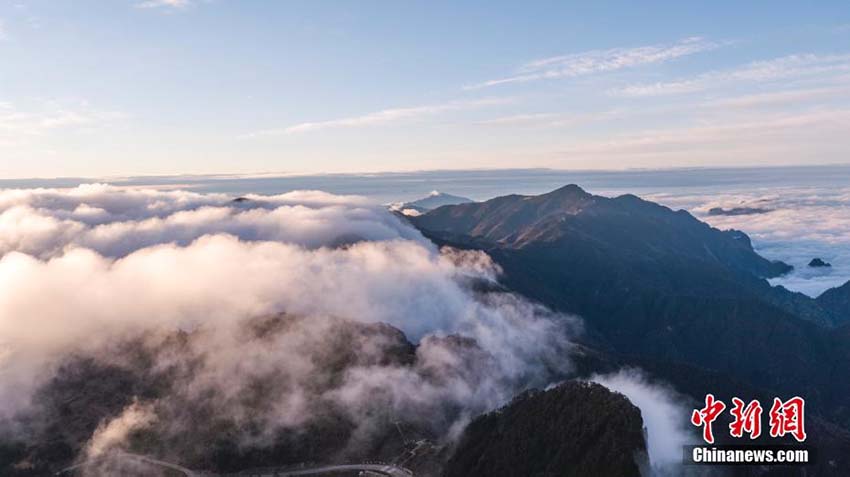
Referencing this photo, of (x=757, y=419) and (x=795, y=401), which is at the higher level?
(x=795, y=401)

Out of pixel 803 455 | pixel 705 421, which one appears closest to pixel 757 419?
pixel 803 455

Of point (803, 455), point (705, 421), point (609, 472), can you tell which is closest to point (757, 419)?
point (803, 455)

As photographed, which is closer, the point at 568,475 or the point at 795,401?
the point at 795,401

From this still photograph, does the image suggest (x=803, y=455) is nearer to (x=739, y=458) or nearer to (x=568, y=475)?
(x=739, y=458)

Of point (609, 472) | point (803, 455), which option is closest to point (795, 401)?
point (803, 455)

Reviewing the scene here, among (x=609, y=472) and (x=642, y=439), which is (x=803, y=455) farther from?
(x=609, y=472)

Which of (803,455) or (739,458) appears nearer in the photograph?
(739,458)

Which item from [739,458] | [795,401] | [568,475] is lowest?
[568,475]

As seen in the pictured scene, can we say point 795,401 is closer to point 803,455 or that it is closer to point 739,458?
point 739,458

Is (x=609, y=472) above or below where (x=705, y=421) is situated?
below
